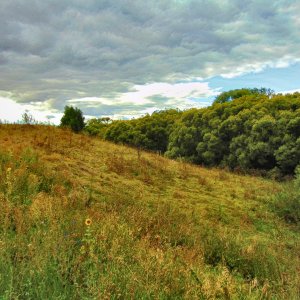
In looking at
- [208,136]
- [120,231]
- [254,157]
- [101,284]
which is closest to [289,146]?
[254,157]

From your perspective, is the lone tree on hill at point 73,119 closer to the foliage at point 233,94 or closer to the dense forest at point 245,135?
the dense forest at point 245,135

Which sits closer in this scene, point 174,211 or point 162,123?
point 174,211

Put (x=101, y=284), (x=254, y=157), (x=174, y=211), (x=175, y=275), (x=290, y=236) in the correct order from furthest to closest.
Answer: (x=254, y=157), (x=290, y=236), (x=174, y=211), (x=175, y=275), (x=101, y=284)

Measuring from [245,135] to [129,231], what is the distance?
27009 millimetres

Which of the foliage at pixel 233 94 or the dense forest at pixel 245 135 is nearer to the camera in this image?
the dense forest at pixel 245 135

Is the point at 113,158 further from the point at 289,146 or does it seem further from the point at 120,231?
the point at 289,146

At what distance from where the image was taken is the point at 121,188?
11375 millimetres

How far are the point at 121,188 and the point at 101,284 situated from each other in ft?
25.6

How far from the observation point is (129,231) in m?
5.62

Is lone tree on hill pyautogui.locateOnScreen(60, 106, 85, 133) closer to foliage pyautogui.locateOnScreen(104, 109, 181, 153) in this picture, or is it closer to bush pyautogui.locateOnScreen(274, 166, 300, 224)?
bush pyautogui.locateOnScreen(274, 166, 300, 224)

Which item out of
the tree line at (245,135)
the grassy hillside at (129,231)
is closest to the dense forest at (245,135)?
the tree line at (245,135)

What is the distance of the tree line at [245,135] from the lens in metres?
27.7

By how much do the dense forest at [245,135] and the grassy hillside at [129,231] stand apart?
9.93 metres

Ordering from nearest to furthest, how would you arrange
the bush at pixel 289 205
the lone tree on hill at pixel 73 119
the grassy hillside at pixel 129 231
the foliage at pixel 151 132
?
the grassy hillside at pixel 129 231, the bush at pixel 289 205, the lone tree on hill at pixel 73 119, the foliage at pixel 151 132
